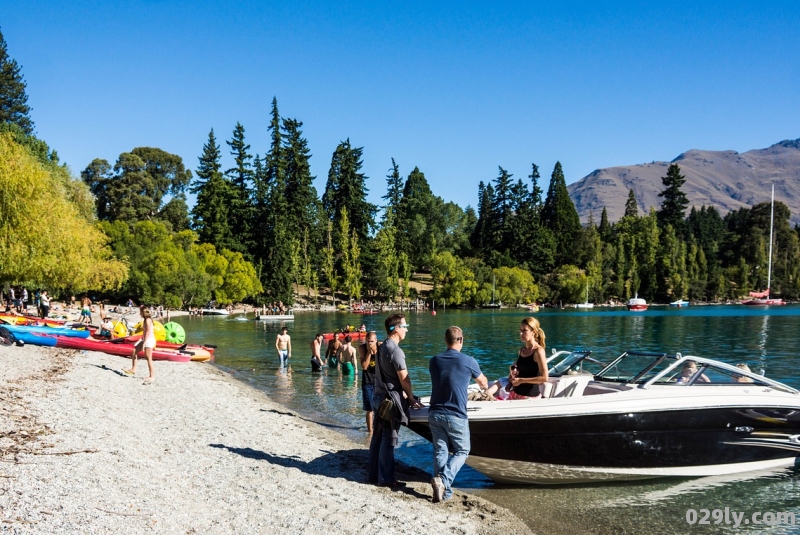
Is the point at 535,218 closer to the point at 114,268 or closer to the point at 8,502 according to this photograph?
the point at 114,268

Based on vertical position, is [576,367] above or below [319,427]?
above

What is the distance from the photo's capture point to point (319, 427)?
13922mm

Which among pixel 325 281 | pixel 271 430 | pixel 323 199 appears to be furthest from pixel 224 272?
pixel 271 430

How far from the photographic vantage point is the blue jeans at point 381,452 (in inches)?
330

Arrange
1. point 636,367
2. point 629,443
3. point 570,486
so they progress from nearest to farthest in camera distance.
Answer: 1. point 629,443
2. point 570,486
3. point 636,367

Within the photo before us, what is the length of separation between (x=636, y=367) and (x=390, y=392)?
446 cm

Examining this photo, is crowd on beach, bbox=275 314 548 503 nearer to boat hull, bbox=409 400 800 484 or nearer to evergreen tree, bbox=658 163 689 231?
boat hull, bbox=409 400 800 484

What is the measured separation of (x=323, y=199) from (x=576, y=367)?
348 ft

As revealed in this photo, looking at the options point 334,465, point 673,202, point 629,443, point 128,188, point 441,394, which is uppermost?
point 673,202

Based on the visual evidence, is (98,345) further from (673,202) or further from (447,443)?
(673,202)

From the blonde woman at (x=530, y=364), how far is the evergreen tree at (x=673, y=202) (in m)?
149

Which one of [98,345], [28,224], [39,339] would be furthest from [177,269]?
[98,345]

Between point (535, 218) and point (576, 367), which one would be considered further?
point (535, 218)

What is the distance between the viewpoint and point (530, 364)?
9148 millimetres
